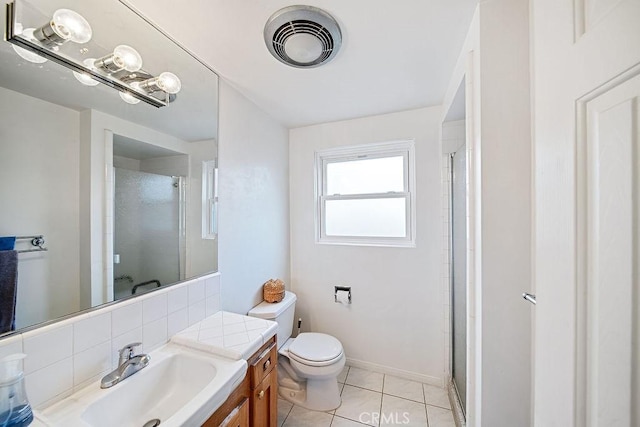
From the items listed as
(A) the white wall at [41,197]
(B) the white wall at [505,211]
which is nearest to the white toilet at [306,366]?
(B) the white wall at [505,211]

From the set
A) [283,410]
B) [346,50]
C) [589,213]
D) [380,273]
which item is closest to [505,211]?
[589,213]

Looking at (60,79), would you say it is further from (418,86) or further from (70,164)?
(418,86)

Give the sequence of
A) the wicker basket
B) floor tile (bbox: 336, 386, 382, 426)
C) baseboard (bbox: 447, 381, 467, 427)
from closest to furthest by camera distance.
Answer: baseboard (bbox: 447, 381, 467, 427) < floor tile (bbox: 336, 386, 382, 426) < the wicker basket

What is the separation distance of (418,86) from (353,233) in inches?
50.7

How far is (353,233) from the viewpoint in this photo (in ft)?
7.30

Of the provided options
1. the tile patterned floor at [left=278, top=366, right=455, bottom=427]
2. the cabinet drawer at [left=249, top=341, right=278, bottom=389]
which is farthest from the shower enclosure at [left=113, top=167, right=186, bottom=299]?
the tile patterned floor at [left=278, top=366, right=455, bottom=427]

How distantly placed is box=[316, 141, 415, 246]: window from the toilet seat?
0.84 m

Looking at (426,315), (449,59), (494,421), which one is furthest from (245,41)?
(426,315)

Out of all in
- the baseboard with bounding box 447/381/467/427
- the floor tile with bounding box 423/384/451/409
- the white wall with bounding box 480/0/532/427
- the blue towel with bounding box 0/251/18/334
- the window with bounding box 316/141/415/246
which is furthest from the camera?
the window with bounding box 316/141/415/246

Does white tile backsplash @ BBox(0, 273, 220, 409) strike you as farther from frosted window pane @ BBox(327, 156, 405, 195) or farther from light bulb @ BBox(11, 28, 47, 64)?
frosted window pane @ BBox(327, 156, 405, 195)

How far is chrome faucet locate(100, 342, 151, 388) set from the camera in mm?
867

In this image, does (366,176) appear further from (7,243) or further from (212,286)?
(7,243)

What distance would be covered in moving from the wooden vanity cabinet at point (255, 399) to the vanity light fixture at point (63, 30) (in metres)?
1.47

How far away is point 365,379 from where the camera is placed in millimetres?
1967
